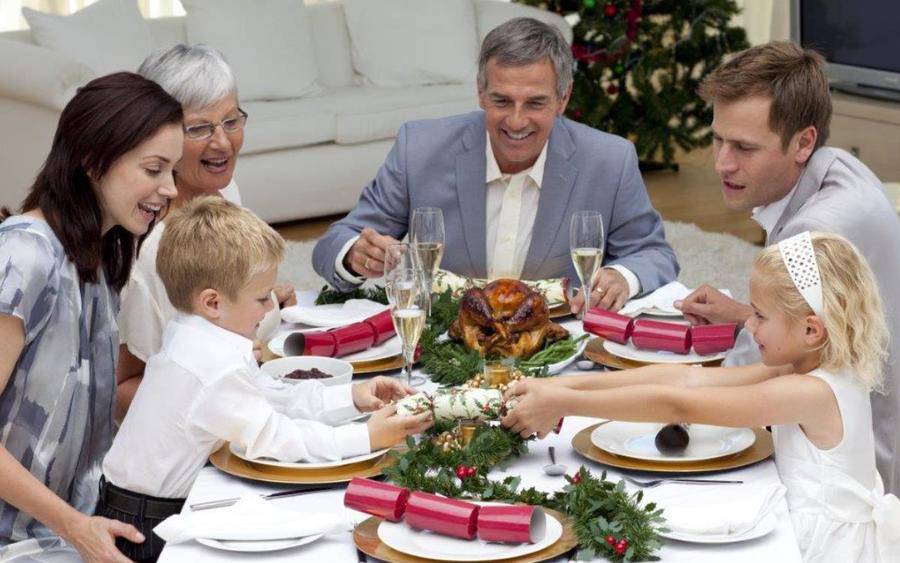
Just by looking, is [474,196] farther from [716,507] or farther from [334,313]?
[716,507]

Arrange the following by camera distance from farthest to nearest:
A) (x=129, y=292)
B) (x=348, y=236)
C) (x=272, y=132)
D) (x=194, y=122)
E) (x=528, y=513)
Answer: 1. (x=272, y=132)
2. (x=348, y=236)
3. (x=194, y=122)
4. (x=129, y=292)
5. (x=528, y=513)

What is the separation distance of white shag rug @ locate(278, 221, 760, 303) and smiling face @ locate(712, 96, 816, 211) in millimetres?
2923

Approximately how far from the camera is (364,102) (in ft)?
22.7

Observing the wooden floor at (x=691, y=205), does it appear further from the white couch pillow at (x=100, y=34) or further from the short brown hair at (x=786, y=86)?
the short brown hair at (x=786, y=86)

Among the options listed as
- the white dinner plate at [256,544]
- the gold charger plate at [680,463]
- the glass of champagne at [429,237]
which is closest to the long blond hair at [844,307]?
the gold charger plate at [680,463]

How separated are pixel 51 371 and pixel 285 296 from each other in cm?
73

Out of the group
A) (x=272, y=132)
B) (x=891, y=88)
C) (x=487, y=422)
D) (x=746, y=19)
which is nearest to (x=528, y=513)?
(x=487, y=422)

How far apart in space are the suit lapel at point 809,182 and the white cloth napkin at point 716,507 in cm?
80

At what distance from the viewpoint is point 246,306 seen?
220cm

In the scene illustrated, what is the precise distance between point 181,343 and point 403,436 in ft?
1.26

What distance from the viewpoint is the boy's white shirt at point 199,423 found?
2.04m

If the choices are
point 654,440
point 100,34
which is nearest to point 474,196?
point 654,440

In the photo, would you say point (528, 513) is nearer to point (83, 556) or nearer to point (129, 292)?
point (83, 556)

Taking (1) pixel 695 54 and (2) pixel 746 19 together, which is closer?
(1) pixel 695 54
